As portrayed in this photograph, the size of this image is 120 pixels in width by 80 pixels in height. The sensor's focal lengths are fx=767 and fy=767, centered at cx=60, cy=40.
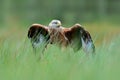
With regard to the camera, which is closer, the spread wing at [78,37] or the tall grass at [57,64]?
the tall grass at [57,64]

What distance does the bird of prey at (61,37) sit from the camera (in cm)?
484

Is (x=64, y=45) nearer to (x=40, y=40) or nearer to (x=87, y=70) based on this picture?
(x=40, y=40)

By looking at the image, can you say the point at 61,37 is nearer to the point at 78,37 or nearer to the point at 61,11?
the point at 78,37

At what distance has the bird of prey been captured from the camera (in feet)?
15.9

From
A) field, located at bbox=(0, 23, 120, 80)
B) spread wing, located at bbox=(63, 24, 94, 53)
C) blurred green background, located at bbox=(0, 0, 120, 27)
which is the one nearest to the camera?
field, located at bbox=(0, 23, 120, 80)

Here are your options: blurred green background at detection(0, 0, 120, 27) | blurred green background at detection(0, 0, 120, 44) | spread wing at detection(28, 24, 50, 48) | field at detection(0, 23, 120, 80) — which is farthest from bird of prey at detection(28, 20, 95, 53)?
blurred green background at detection(0, 0, 120, 27)

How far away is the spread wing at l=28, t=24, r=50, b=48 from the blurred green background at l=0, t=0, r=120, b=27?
25473 mm

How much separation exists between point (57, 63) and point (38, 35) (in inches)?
40.7

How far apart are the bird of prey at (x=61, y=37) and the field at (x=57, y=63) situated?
0.11 metres

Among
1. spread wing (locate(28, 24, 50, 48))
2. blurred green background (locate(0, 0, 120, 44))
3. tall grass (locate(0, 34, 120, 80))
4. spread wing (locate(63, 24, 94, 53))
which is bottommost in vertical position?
blurred green background (locate(0, 0, 120, 44))

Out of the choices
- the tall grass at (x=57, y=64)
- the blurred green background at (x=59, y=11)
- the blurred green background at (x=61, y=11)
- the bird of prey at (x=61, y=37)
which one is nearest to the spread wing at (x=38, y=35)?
the bird of prey at (x=61, y=37)

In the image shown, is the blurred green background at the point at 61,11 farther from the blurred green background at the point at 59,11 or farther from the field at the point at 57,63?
the field at the point at 57,63

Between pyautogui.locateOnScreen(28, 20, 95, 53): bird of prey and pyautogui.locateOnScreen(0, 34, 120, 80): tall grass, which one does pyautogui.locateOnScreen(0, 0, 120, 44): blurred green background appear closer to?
pyautogui.locateOnScreen(28, 20, 95, 53): bird of prey

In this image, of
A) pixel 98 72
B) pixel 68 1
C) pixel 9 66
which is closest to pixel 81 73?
pixel 98 72
